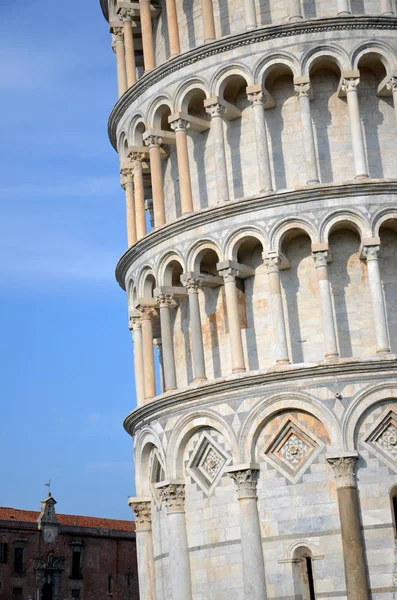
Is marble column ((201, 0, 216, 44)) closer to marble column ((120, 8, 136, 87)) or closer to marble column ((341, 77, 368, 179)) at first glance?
marble column ((120, 8, 136, 87))

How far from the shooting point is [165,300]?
2630 centimetres

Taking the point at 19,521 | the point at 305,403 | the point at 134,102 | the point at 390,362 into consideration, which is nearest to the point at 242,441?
the point at 305,403

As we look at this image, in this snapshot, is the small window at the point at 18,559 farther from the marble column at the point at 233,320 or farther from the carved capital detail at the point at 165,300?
the marble column at the point at 233,320

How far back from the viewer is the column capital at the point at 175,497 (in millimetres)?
24891

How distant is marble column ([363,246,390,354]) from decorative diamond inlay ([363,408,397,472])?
4.73 feet

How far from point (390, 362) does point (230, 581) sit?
5.91 m

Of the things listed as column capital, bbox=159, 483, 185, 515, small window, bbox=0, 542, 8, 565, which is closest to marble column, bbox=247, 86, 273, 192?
column capital, bbox=159, 483, 185, 515

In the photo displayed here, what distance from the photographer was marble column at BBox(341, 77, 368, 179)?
2478cm

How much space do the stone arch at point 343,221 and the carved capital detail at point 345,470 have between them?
4.98 metres

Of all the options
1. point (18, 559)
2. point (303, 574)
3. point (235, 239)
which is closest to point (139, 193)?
point (235, 239)

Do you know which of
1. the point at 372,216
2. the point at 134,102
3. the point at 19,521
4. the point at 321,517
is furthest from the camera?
the point at 19,521

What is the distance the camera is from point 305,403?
76.6 feet

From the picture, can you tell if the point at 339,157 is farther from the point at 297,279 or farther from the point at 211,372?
the point at 211,372

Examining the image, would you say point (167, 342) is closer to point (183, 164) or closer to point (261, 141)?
point (183, 164)
